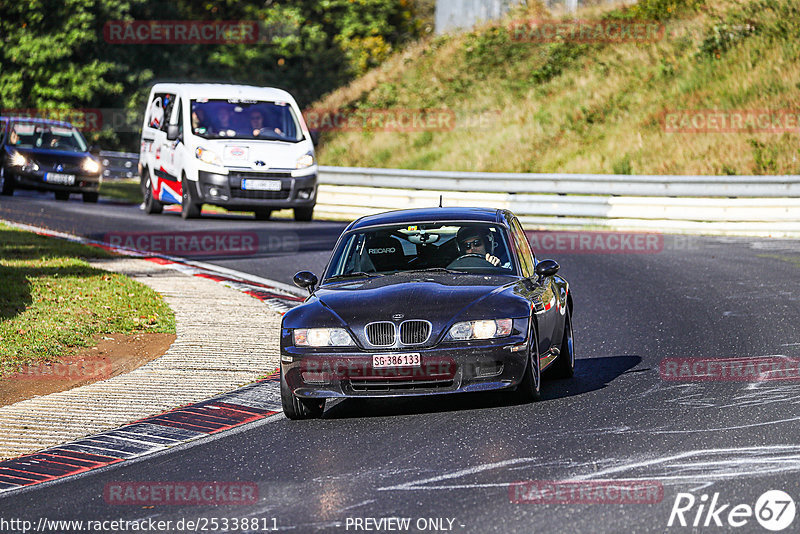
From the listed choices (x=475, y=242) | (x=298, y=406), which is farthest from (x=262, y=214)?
(x=298, y=406)

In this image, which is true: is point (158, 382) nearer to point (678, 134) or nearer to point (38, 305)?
point (38, 305)

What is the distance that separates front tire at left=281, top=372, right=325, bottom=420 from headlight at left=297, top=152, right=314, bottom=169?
1390 centimetres

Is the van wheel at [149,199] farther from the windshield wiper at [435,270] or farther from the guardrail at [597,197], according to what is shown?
the windshield wiper at [435,270]

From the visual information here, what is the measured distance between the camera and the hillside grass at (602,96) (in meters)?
28.2

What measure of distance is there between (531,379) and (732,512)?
2.88 m

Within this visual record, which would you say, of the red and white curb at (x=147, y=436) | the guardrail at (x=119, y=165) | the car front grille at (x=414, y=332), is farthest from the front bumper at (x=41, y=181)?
the car front grille at (x=414, y=332)

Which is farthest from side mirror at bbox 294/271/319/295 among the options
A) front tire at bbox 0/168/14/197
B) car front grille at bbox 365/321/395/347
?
front tire at bbox 0/168/14/197

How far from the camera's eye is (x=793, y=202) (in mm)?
21172

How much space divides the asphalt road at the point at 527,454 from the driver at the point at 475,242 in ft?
3.66

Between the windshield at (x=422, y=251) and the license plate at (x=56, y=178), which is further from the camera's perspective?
the license plate at (x=56, y=178)

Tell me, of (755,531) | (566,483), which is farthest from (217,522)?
(755,531)

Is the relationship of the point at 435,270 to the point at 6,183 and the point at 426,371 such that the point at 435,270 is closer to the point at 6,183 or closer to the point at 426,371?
the point at 426,371

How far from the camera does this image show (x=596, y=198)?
78.1 feet

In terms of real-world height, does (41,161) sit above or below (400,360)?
below
